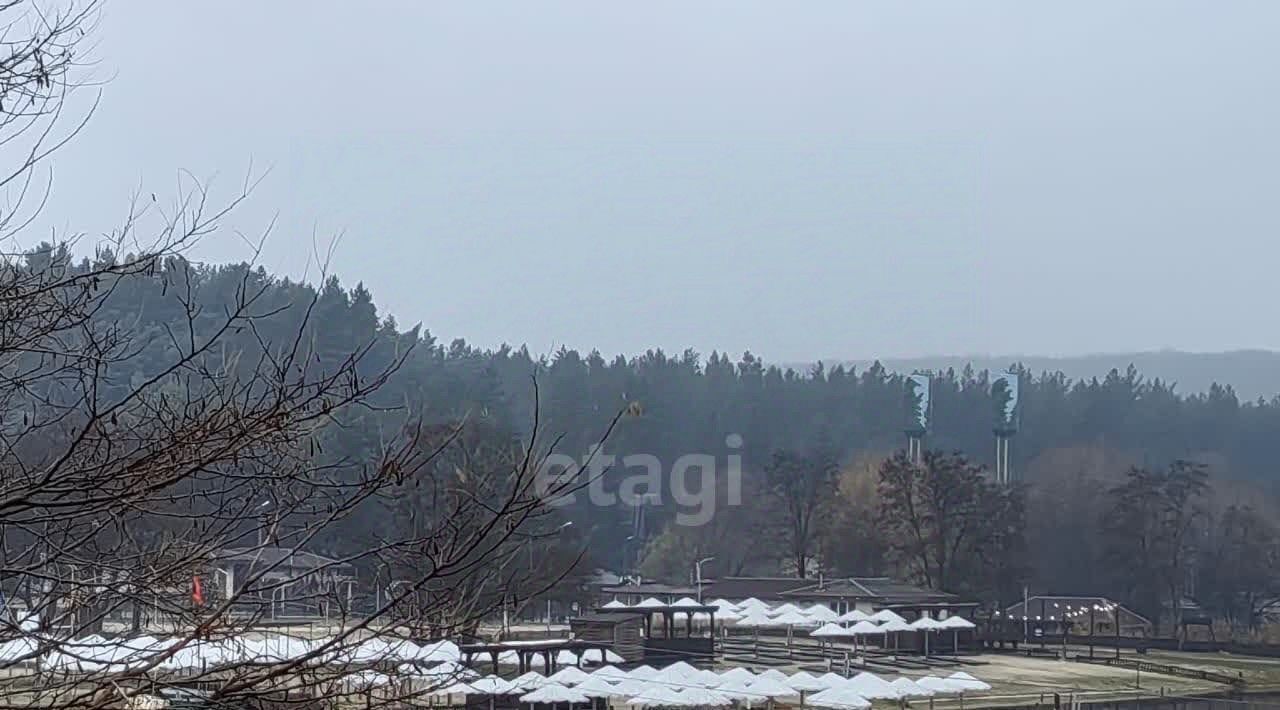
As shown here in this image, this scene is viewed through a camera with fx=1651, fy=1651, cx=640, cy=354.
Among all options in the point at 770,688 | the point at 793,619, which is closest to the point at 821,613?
the point at 793,619

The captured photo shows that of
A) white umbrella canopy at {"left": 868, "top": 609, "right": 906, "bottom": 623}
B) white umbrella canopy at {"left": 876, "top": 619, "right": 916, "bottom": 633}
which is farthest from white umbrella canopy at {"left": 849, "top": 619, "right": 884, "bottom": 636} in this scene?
white umbrella canopy at {"left": 868, "top": 609, "right": 906, "bottom": 623}

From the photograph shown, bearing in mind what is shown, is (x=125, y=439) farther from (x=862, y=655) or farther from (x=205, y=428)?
(x=862, y=655)

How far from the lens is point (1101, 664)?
46.8 metres

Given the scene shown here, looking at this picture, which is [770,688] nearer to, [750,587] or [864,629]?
[864,629]

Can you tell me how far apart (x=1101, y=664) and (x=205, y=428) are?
45.5 meters

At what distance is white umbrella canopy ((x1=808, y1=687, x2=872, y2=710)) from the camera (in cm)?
2861

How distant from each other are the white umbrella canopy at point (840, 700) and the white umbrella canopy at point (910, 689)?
5.82 ft

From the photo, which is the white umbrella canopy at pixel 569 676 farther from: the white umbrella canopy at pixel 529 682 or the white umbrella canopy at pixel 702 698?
the white umbrella canopy at pixel 529 682

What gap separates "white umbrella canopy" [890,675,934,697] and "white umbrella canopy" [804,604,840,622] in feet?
51.0

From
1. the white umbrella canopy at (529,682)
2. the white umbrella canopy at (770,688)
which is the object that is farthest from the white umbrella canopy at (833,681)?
the white umbrella canopy at (529,682)

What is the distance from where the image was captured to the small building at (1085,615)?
5553cm

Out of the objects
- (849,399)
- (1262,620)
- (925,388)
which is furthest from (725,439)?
(1262,620)

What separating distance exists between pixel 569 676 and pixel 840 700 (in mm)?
4810

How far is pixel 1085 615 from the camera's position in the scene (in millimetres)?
57062
